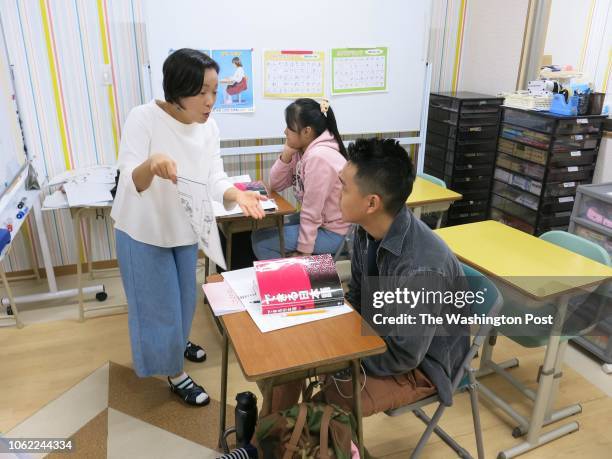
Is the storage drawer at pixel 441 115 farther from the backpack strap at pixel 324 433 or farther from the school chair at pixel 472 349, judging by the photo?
the backpack strap at pixel 324 433

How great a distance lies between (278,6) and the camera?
116 inches

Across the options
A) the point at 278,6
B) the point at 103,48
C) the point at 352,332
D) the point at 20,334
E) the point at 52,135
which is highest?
the point at 278,6

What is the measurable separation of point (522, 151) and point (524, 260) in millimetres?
1510

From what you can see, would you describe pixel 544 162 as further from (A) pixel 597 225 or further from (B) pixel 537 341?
(B) pixel 537 341

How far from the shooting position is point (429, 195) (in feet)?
9.30

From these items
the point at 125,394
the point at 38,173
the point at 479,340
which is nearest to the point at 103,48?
the point at 38,173

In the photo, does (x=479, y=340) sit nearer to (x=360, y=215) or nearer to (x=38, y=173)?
(x=360, y=215)

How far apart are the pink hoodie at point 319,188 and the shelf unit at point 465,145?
1358mm

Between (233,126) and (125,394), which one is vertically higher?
(233,126)

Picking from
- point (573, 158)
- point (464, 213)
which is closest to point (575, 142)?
point (573, 158)

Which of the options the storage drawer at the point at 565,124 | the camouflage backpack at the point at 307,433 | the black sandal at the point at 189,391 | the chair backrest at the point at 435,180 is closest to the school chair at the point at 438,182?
the chair backrest at the point at 435,180

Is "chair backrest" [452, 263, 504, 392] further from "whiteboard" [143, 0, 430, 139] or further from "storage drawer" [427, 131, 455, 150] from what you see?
"storage drawer" [427, 131, 455, 150]

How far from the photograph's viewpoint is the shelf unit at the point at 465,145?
343cm

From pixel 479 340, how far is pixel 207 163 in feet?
3.91
